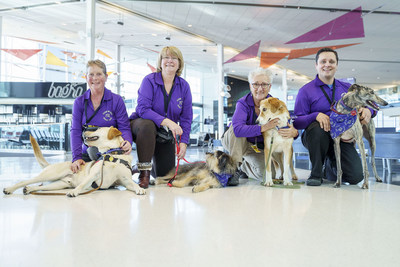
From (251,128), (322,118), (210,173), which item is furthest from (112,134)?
(322,118)

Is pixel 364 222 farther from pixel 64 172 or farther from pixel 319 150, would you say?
pixel 64 172

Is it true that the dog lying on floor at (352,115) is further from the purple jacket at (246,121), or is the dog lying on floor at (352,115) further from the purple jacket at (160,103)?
the purple jacket at (160,103)

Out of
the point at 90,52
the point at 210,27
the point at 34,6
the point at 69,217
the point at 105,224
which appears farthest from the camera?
the point at 210,27

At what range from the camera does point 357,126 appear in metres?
2.37

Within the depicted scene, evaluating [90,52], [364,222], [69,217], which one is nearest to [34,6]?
[90,52]

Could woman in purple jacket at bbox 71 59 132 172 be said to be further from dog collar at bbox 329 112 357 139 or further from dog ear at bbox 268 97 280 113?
dog collar at bbox 329 112 357 139

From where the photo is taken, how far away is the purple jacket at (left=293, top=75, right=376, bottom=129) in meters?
2.67

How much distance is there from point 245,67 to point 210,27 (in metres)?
6.32

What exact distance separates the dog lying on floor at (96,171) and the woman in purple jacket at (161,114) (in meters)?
0.25

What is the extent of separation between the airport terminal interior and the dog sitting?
0.13 meters

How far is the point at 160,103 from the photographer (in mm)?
2693

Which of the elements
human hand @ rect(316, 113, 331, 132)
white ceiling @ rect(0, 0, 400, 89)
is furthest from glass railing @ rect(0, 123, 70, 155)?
human hand @ rect(316, 113, 331, 132)

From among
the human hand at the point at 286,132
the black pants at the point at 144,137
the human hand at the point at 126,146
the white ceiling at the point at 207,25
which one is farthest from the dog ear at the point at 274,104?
the white ceiling at the point at 207,25

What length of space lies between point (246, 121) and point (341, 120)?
823 millimetres
